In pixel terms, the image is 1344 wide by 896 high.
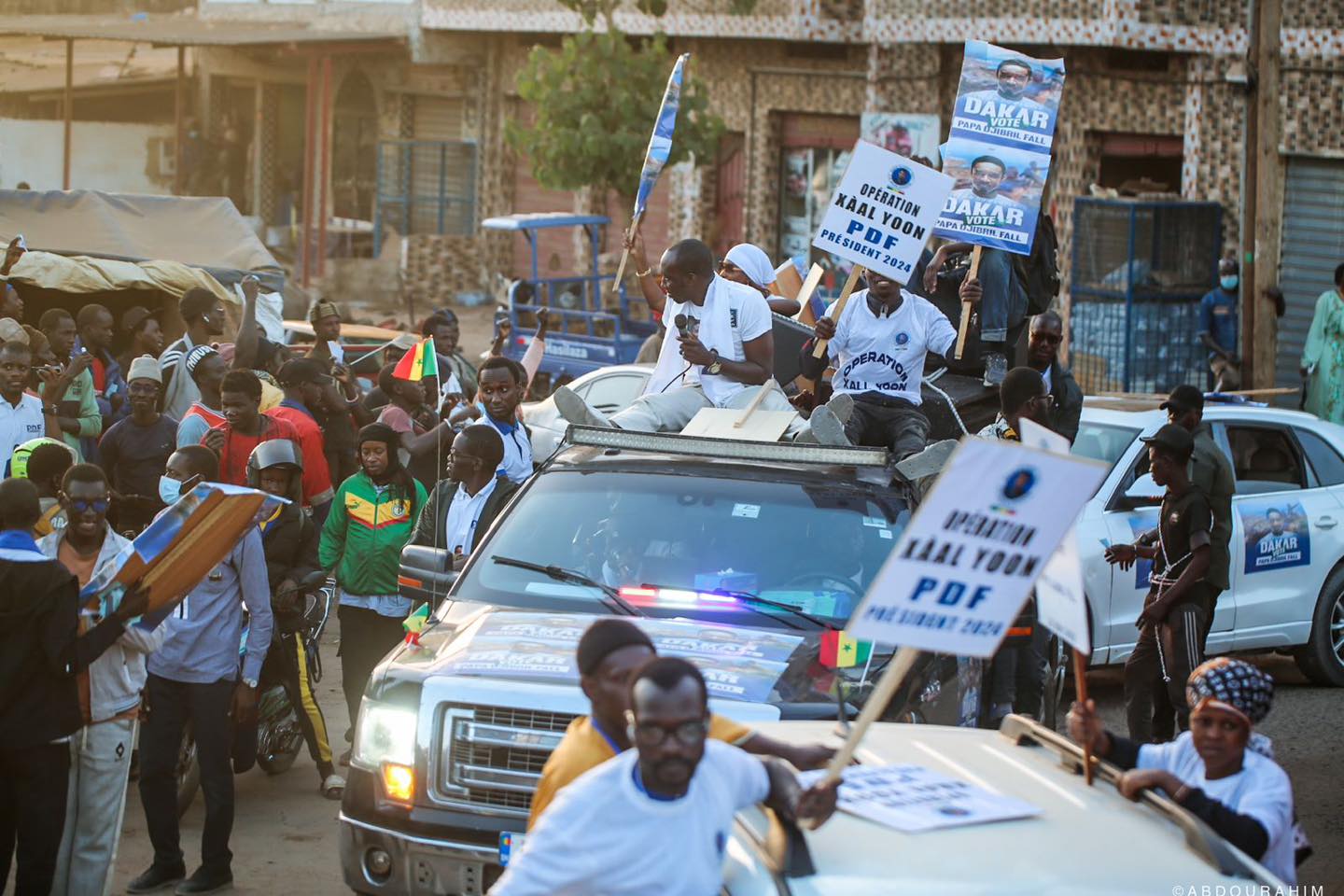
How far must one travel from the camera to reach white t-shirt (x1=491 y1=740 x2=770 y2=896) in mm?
3879

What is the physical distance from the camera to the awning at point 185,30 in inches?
1128

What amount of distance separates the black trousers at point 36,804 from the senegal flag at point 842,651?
106 inches

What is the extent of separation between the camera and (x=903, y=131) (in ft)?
89.9

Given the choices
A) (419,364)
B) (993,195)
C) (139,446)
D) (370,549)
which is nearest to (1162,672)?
(993,195)

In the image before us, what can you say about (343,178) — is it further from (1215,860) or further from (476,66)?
(1215,860)

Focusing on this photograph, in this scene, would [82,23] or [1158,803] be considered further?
[82,23]

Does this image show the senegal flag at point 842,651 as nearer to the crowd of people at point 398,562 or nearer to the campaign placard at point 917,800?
the crowd of people at point 398,562

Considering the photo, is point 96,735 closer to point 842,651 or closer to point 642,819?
point 842,651

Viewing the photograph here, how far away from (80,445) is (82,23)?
2219 centimetres

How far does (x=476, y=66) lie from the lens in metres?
33.7

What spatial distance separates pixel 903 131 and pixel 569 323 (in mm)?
6853

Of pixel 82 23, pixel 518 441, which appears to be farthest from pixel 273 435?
pixel 82 23

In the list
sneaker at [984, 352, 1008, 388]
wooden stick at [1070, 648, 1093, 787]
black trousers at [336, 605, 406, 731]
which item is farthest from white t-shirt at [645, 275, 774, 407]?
wooden stick at [1070, 648, 1093, 787]

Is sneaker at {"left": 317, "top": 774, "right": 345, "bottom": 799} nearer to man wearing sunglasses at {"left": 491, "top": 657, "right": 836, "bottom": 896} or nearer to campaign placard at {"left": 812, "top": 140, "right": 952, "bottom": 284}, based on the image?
campaign placard at {"left": 812, "top": 140, "right": 952, "bottom": 284}
